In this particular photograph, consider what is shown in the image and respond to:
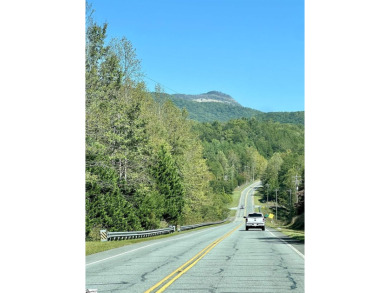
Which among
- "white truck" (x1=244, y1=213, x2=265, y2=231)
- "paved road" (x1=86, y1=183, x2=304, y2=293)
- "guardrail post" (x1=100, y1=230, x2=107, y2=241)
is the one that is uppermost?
"paved road" (x1=86, y1=183, x2=304, y2=293)

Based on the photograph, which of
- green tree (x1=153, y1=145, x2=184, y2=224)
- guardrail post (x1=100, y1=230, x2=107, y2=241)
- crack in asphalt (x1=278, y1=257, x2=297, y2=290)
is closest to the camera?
crack in asphalt (x1=278, y1=257, x2=297, y2=290)

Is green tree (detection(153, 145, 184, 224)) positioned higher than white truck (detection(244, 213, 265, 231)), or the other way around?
green tree (detection(153, 145, 184, 224))

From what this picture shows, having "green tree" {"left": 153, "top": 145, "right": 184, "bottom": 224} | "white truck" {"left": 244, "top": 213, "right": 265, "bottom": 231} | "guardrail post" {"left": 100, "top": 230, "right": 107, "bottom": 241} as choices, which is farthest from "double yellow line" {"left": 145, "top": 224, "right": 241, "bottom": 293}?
"green tree" {"left": 153, "top": 145, "right": 184, "bottom": 224}

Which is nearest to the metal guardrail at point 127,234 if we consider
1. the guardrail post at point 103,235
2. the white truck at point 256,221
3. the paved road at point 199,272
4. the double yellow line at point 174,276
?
the guardrail post at point 103,235

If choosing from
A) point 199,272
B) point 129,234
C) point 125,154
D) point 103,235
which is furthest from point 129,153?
point 199,272

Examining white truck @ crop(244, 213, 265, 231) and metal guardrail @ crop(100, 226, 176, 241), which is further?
white truck @ crop(244, 213, 265, 231)

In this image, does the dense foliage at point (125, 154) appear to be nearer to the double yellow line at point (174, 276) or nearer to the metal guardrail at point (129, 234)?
the metal guardrail at point (129, 234)

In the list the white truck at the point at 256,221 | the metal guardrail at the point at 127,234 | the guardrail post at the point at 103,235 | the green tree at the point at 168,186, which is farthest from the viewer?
the green tree at the point at 168,186

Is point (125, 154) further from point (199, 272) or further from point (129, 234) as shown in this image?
Result: point (199, 272)

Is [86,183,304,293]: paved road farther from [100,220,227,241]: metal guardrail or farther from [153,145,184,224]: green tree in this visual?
[153,145,184,224]: green tree

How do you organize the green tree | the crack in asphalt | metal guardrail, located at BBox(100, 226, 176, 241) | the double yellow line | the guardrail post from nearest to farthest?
the double yellow line < the crack in asphalt < the guardrail post < metal guardrail, located at BBox(100, 226, 176, 241) < the green tree

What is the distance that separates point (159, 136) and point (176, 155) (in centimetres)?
573
